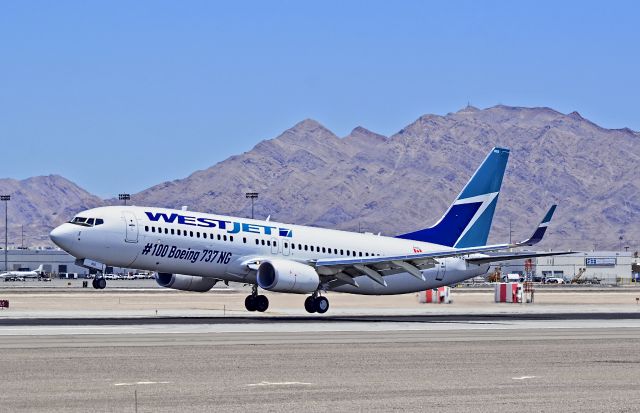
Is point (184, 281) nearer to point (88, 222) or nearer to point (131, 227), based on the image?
point (131, 227)

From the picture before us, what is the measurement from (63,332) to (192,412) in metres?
22.4

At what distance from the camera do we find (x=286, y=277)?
188ft

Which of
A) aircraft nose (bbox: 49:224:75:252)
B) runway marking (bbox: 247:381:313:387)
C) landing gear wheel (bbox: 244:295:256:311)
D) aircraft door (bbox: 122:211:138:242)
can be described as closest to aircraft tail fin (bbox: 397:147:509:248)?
landing gear wheel (bbox: 244:295:256:311)

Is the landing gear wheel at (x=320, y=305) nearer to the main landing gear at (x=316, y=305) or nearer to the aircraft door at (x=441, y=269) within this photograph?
the main landing gear at (x=316, y=305)

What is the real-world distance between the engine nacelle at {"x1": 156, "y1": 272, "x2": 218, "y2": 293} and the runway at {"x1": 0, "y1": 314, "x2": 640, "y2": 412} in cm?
1543

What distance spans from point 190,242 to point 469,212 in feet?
64.4

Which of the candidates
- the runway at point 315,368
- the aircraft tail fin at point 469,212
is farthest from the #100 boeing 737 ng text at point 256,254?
the runway at point 315,368

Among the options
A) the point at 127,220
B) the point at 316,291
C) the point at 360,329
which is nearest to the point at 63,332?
the point at 360,329

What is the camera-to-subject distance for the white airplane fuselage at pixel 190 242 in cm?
5681

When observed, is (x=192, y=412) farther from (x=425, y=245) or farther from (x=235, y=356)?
(x=425, y=245)

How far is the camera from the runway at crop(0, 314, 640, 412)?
74.6ft

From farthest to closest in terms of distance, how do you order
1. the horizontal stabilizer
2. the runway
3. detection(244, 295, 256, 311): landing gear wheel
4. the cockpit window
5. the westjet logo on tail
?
the horizontal stabilizer → detection(244, 295, 256, 311): landing gear wheel → the westjet logo on tail → the cockpit window → the runway

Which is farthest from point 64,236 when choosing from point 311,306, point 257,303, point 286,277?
point 311,306

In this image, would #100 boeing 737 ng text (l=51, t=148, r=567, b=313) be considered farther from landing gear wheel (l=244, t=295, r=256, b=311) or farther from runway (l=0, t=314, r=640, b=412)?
runway (l=0, t=314, r=640, b=412)
